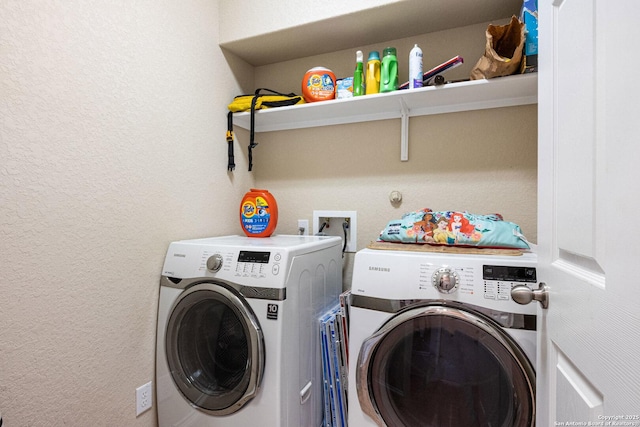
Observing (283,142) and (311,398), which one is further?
(283,142)

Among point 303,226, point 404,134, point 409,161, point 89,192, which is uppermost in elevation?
point 404,134

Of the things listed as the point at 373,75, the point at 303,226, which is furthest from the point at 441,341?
the point at 373,75

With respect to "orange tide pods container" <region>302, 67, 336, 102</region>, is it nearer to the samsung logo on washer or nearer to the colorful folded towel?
the colorful folded towel

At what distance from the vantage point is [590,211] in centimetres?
52

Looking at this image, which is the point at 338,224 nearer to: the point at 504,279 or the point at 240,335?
the point at 240,335

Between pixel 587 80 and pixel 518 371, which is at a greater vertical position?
pixel 587 80

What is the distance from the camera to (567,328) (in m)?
0.59

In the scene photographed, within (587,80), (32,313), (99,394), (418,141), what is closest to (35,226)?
(32,313)

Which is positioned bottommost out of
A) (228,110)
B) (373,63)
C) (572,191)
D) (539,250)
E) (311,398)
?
(311,398)

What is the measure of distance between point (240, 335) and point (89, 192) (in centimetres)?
82

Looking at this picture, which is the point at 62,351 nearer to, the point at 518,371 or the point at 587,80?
the point at 518,371

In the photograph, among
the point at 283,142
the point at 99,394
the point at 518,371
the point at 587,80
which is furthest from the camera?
the point at 283,142

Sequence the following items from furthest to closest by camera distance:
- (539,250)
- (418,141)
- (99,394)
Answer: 1. (418,141)
2. (99,394)
3. (539,250)

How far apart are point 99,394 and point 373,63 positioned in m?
1.93
